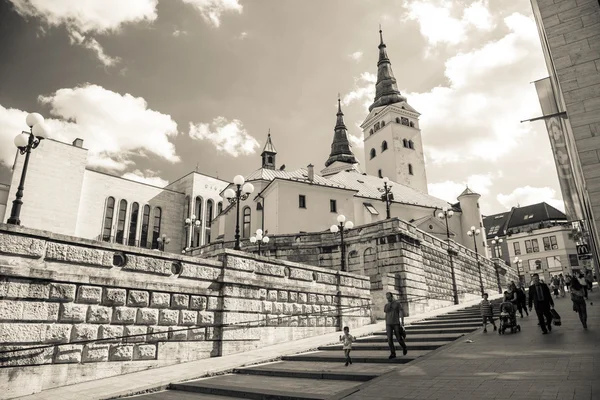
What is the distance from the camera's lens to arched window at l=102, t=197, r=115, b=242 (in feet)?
137

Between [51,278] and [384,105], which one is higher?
[384,105]

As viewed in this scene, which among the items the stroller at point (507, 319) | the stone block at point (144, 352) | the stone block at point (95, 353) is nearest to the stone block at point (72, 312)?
the stone block at point (95, 353)

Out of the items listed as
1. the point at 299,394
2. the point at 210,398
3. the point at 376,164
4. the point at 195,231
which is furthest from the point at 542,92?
the point at 376,164

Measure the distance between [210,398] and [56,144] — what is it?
39.8 meters

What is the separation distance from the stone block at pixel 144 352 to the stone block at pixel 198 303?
1419mm

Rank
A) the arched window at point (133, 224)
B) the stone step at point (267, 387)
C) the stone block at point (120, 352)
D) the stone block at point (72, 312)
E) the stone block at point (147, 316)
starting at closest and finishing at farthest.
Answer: the stone step at point (267, 387) → the stone block at point (72, 312) → the stone block at point (120, 352) → the stone block at point (147, 316) → the arched window at point (133, 224)

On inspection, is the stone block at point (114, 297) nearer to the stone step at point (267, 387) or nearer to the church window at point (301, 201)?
the stone step at point (267, 387)

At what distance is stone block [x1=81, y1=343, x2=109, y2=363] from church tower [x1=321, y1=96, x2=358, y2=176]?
56.3 metres

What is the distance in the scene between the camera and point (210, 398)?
20.7ft

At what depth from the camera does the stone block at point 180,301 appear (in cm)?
945

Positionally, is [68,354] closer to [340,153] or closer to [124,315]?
[124,315]

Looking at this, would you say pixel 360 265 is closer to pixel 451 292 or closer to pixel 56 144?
pixel 451 292

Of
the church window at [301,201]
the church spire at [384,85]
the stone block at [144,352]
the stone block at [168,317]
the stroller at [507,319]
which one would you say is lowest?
the stone block at [144,352]

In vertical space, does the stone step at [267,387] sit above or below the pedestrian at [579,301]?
below
